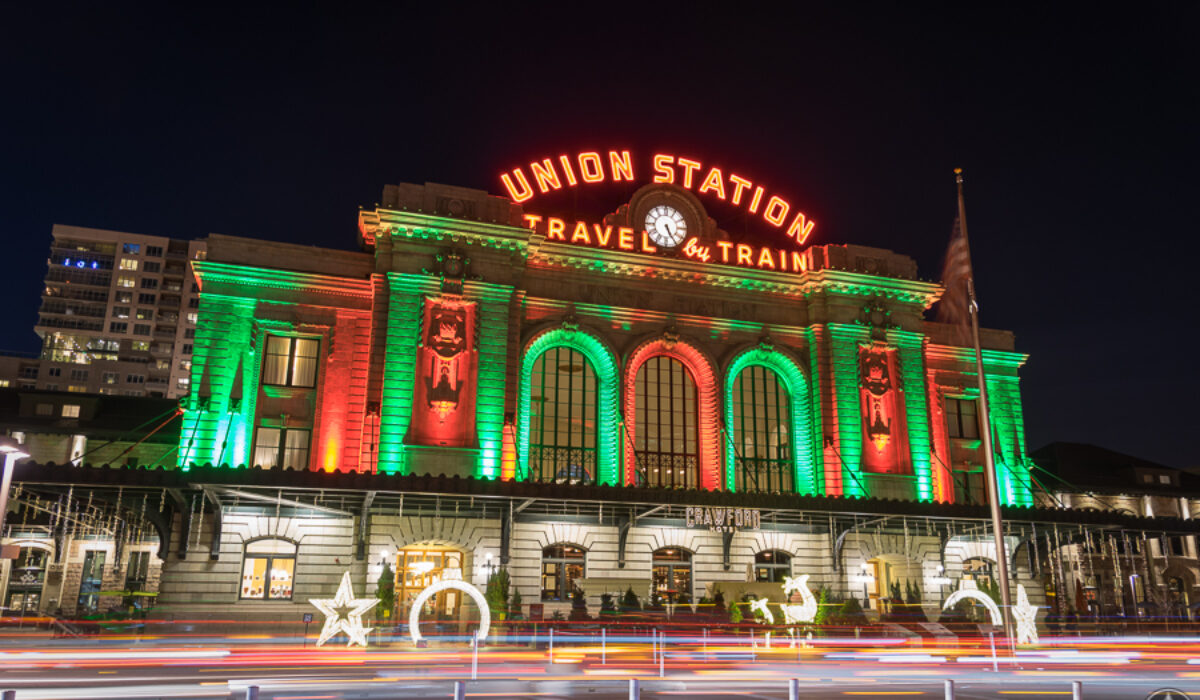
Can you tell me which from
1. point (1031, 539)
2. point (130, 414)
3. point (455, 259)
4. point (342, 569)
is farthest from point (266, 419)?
point (1031, 539)

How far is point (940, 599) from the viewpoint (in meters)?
41.8

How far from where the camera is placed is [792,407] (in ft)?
147

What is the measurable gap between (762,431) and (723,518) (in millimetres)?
9661

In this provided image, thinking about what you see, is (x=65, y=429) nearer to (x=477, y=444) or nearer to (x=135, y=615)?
(x=135, y=615)

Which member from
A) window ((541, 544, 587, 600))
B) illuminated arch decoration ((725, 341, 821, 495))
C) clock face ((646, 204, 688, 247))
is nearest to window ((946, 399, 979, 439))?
illuminated arch decoration ((725, 341, 821, 495))

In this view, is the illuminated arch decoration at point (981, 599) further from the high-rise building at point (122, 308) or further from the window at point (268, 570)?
the high-rise building at point (122, 308)

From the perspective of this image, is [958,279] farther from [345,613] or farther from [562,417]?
[345,613]

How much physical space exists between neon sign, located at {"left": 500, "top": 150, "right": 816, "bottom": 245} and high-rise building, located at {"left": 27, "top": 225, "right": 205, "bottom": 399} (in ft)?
311

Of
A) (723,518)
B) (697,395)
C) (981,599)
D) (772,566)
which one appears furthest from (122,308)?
(981,599)

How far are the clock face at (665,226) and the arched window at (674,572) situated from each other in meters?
15.5

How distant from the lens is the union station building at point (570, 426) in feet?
113

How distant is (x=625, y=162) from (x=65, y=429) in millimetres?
36619

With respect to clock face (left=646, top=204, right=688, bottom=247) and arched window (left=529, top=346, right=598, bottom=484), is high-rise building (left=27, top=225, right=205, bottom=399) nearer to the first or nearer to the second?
arched window (left=529, top=346, right=598, bottom=484)

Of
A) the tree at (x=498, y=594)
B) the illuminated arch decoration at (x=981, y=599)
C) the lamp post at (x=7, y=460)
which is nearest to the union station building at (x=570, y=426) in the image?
the tree at (x=498, y=594)
